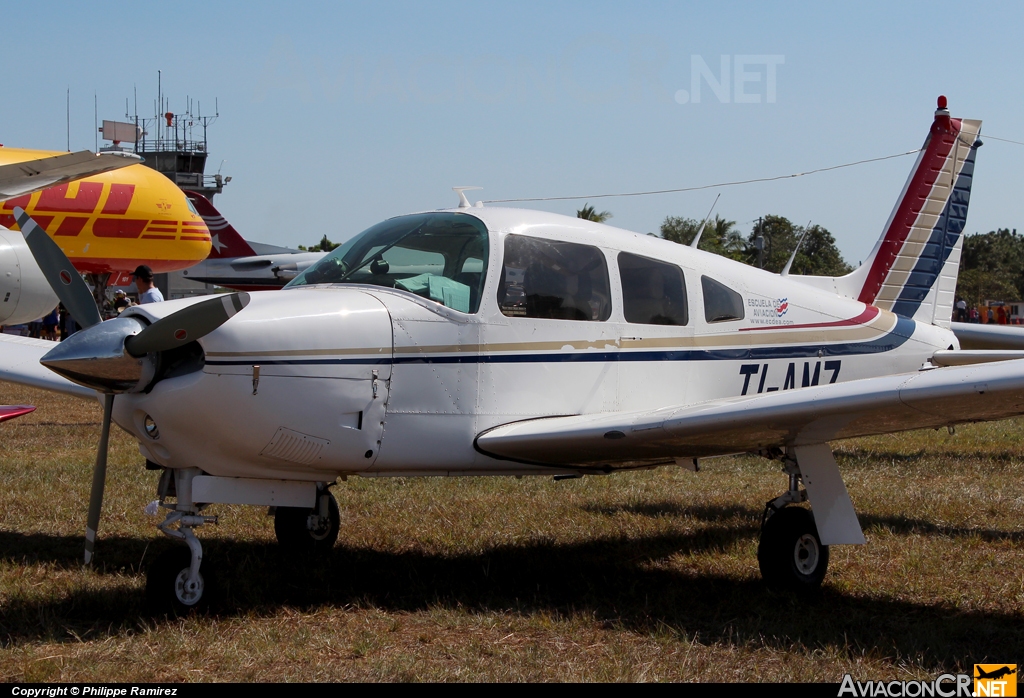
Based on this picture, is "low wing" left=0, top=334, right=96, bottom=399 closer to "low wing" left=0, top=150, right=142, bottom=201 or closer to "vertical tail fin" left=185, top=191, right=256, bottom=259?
"low wing" left=0, top=150, right=142, bottom=201

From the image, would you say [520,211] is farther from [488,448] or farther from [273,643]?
[273,643]

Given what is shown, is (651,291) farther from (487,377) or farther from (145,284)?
(145,284)

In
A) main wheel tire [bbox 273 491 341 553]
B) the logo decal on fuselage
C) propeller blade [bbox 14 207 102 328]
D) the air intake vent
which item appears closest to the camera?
the air intake vent

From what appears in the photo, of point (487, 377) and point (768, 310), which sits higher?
point (768, 310)

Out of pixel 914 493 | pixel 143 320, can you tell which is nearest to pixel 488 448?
pixel 143 320

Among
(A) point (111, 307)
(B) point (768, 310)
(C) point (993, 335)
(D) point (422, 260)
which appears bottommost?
(A) point (111, 307)

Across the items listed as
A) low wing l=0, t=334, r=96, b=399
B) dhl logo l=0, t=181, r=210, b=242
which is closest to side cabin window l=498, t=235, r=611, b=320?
low wing l=0, t=334, r=96, b=399

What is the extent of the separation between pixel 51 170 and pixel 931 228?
41.1 feet

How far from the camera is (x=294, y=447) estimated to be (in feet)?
16.5

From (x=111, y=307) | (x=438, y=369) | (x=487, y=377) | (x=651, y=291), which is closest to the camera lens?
(x=438, y=369)

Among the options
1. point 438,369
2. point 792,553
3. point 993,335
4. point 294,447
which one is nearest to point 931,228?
point 993,335

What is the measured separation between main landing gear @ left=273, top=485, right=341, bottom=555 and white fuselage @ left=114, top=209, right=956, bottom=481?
138cm

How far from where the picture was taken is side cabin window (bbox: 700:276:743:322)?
6629 millimetres

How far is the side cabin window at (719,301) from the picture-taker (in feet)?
21.7
